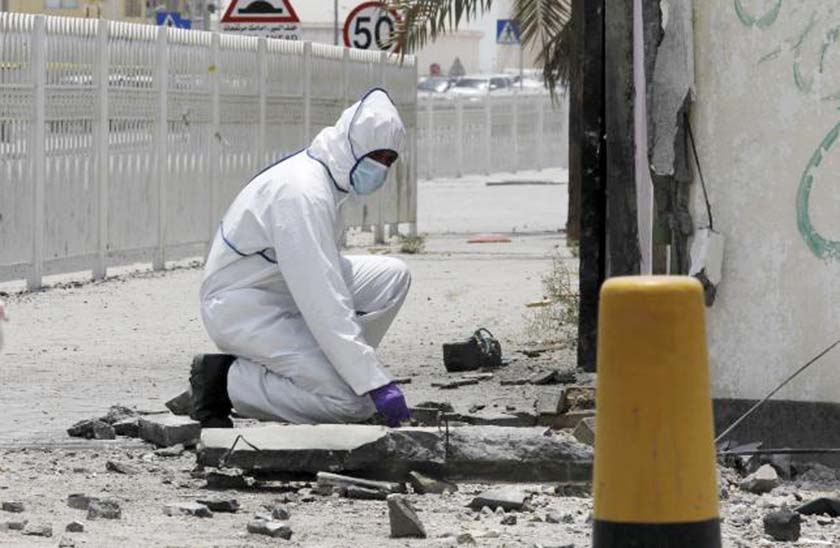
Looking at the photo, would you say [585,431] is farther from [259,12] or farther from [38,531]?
[259,12]

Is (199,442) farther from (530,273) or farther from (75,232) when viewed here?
(530,273)

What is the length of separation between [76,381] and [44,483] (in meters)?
3.33

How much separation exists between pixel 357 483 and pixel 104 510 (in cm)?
96

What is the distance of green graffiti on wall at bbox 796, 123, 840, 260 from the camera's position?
305 inches

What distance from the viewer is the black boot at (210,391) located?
864 centimetres

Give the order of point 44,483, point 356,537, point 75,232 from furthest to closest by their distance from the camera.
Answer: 1. point 75,232
2. point 44,483
3. point 356,537

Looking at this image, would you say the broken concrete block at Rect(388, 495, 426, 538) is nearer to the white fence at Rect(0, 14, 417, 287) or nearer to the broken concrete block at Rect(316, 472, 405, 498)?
the broken concrete block at Rect(316, 472, 405, 498)

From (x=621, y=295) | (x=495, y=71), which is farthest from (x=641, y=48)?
(x=495, y=71)

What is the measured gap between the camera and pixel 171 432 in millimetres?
8344

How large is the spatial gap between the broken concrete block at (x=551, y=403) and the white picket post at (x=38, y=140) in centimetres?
691

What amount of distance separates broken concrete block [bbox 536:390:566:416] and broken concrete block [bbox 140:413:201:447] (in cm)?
144

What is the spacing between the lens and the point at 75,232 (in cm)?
1641

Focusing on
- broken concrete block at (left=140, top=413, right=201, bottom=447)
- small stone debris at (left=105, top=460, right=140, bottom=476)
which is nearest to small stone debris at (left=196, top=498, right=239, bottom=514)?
small stone debris at (left=105, top=460, right=140, bottom=476)

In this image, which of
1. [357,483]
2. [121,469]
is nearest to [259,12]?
[121,469]
